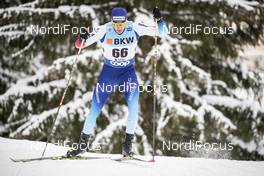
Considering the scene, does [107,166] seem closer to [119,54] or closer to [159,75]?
[119,54]

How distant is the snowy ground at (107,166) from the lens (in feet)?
12.4

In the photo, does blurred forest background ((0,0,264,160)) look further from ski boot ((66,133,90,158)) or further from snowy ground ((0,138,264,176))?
ski boot ((66,133,90,158))

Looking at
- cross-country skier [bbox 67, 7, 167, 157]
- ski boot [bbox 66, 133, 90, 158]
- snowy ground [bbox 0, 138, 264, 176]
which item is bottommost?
snowy ground [bbox 0, 138, 264, 176]

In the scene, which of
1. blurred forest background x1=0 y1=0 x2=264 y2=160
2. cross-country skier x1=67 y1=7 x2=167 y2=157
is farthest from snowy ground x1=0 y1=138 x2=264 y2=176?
blurred forest background x1=0 y1=0 x2=264 y2=160

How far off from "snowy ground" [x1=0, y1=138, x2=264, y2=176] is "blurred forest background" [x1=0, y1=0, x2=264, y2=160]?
2.16m

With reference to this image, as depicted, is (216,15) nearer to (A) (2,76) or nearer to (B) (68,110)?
(B) (68,110)

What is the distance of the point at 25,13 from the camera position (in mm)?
7008

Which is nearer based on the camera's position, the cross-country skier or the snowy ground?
the snowy ground

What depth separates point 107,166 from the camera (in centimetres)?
392

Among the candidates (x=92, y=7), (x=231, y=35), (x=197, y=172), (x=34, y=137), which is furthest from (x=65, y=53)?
(x=197, y=172)

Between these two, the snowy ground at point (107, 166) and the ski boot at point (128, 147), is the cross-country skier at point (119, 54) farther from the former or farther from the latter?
the snowy ground at point (107, 166)

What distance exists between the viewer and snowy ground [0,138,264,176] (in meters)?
3.78

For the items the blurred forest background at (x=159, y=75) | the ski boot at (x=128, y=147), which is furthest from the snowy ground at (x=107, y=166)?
the blurred forest background at (x=159, y=75)

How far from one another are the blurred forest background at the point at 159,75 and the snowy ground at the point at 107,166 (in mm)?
2162
